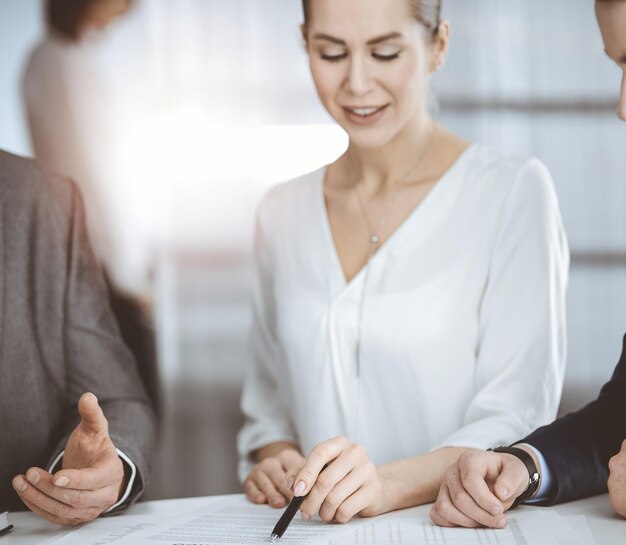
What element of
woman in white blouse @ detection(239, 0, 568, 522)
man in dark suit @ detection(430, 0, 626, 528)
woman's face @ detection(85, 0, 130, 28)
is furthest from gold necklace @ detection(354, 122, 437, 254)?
woman's face @ detection(85, 0, 130, 28)

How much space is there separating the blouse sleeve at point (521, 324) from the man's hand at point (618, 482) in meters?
0.29

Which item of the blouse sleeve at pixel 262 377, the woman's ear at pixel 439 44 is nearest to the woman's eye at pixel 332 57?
the woman's ear at pixel 439 44

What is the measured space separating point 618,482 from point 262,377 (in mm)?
945

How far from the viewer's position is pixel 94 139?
4457 mm

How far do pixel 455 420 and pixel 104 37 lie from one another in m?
3.40

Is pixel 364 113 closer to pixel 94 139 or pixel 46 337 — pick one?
pixel 46 337

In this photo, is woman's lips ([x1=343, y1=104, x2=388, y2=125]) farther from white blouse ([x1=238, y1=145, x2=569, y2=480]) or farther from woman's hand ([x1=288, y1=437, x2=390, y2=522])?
woman's hand ([x1=288, y1=437, x2=390, y2=522])

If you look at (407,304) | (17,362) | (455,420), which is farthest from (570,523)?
(17,362)

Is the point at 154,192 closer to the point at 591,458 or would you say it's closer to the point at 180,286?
the point at 180,286

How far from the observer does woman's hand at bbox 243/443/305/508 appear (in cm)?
153

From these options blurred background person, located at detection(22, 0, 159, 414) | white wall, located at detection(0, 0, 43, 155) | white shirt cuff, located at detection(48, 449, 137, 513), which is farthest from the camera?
blurred background person, located at detection(22, 0, 159, 414)

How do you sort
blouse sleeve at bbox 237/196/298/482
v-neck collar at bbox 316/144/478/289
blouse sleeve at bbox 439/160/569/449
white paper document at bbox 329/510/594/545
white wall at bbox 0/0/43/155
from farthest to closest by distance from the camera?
white wall at bbox 0/0/43/155, blouse sleeve at bbox 237/196/298/482, v-neck collar at bbox 316/144/478/289, blouse sleeve at bbox 439/160/569/449, white paper document at bbox 329/510/594/545

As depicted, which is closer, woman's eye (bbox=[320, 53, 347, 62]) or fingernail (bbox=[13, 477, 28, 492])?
fingernail (bbox=[13, 477, 28, 492])

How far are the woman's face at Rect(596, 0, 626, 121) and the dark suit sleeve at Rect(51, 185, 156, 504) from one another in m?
0.99
